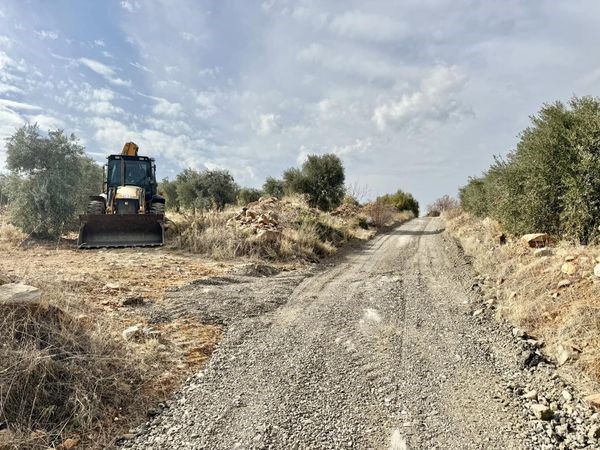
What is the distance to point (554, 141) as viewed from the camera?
777 cm

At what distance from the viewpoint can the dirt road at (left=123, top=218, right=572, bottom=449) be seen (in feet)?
Result: 9.43

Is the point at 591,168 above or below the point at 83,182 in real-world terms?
below

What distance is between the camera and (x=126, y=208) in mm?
13188

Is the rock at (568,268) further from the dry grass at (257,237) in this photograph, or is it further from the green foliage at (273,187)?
the green foliage at (273,187)

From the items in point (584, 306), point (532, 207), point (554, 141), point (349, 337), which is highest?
point (554, 141)

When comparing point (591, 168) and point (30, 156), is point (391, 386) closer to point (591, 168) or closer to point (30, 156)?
point (591, 168)

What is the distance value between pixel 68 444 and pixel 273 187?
93.3 feet

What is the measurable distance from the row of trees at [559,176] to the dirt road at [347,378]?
268 cm

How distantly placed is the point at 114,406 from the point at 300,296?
13.3 feet

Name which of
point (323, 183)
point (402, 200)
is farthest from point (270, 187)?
point (402, 200)

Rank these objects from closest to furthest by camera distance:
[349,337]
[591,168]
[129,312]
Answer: [349,337], [129,312], [591,168]

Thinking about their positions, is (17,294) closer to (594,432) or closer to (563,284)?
(594,432)

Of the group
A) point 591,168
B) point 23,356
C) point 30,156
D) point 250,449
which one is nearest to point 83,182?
point 30,156

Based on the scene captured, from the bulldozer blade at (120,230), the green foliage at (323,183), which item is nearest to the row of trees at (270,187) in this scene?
the green foliage at (323,183)
